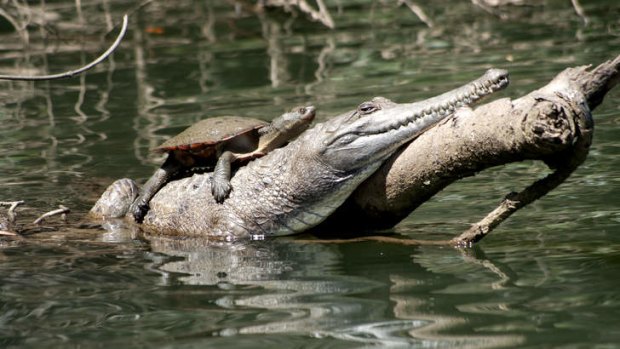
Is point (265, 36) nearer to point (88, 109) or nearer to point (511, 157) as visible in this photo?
point (88, 109)

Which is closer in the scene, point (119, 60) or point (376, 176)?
point (376, 176)

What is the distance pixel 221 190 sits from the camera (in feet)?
26.0

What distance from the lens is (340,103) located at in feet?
41.4


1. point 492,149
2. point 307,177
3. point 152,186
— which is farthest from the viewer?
point 152,186

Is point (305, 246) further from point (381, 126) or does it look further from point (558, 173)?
point (558, 173)

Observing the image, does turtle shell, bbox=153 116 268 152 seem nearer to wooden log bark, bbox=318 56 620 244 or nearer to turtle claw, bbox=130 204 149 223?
turtle claw, bbox=130 204 149 223

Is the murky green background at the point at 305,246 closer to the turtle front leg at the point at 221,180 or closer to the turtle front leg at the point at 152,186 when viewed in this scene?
the turtle front leg at the point at 152,186

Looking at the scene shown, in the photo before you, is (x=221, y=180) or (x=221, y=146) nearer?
(x=221, y=180)

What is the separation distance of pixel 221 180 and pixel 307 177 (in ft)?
2.55

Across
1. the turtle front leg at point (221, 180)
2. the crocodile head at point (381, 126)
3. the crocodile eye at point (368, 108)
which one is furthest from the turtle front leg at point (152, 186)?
the crocodile eye at point (368, 108)

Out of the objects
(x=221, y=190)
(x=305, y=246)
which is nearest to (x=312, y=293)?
(x=305, y=246)

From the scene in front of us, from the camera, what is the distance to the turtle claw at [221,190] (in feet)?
26.0

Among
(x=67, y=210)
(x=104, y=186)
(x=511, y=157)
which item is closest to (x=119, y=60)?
(x=104, y=186)

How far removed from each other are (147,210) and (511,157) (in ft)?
11.2
